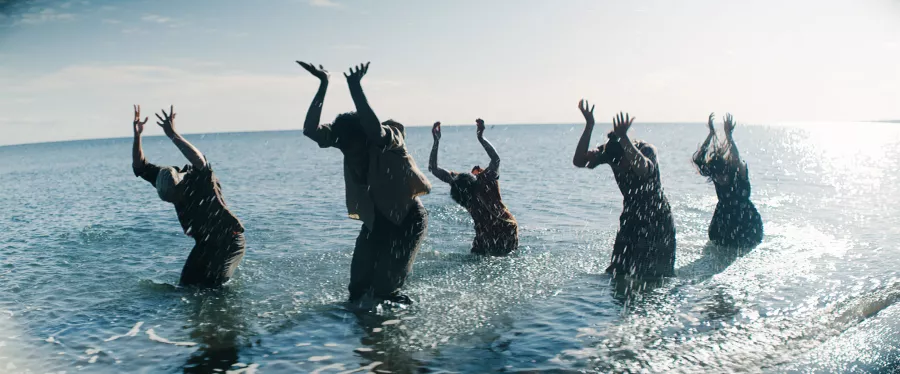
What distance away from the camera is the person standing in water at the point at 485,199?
10000mm

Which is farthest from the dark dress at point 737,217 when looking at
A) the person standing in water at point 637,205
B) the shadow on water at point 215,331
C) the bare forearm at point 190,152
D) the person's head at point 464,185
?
the bare forearm at point 190,152

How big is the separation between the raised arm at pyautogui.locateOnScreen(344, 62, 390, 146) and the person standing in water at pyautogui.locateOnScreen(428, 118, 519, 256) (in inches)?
154

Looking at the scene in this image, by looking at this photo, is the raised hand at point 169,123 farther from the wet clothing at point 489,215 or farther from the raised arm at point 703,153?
the raised arm at point 703,153

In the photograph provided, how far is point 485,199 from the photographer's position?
1001cm

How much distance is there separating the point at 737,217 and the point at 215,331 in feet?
27.8

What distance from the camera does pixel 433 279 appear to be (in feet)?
29.6

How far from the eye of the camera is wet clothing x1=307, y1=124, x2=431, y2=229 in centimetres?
640

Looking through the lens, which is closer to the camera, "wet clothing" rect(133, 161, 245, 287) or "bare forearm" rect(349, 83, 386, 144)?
"bare forearm" rect(349, 83, 386, 144)

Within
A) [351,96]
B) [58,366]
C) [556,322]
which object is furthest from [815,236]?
[58,366]

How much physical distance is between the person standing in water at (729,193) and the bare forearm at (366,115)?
6475mm

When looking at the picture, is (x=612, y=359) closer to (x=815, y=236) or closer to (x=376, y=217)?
(x=376, y=217)

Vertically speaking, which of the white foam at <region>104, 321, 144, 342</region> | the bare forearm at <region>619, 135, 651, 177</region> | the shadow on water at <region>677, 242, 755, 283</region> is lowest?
the white foam at <region>104, 321, 144, 342</region>

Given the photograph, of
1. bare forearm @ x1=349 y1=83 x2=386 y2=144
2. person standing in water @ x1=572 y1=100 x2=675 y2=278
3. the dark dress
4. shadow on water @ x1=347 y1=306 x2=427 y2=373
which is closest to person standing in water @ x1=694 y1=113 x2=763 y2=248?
the dark dress

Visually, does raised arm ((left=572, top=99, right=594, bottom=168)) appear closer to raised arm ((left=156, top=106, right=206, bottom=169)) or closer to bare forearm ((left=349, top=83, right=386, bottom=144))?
bare forearm ((left=349, top=83, right=386, bottom=144))
